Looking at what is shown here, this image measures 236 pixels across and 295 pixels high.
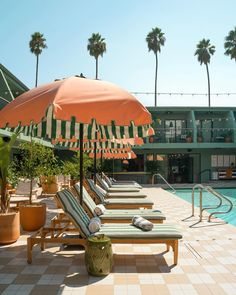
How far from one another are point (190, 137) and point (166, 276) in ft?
74.4

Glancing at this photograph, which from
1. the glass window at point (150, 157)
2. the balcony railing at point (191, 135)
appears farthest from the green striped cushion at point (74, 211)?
the glass window at point (150, 157)

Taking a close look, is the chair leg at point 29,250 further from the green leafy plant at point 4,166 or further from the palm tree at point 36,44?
the palm tree at point 36,44

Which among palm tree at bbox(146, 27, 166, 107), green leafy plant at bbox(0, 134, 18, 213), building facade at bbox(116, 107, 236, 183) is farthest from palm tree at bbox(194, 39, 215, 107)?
green leafy plant at bbox(0, 134, 18, 213)

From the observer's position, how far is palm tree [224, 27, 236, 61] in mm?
39812

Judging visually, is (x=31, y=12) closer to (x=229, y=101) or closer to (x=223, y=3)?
(x=223, y=3)

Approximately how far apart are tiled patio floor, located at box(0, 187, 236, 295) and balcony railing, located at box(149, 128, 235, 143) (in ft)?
66.0

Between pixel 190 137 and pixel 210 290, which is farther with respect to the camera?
pixel 190 137

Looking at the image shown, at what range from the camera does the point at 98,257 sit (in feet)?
16.3

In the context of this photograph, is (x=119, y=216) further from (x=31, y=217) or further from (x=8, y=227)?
(x=31, y=217)

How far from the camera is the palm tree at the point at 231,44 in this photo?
39.8m

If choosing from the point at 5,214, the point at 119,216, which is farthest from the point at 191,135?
the point at 5,214

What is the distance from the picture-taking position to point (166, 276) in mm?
5062

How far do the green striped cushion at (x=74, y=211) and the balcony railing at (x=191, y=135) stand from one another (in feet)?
69.2

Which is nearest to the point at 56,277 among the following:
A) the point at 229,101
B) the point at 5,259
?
the point at 5,259
